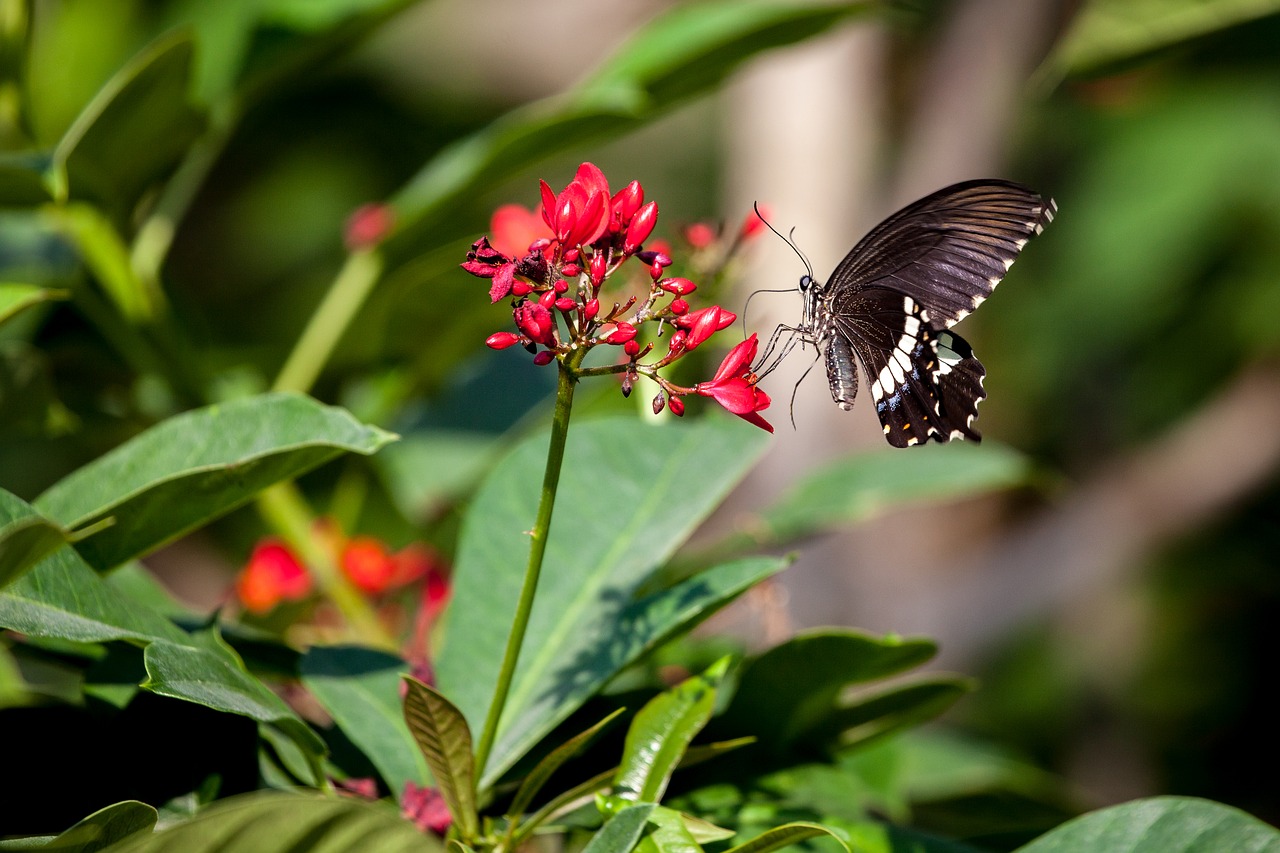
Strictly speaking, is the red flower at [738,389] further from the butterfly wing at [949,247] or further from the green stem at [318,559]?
the green stem at [318,559]

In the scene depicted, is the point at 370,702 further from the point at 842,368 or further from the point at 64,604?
the point at 842,368

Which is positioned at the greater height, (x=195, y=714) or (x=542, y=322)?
(x=542, y=322)

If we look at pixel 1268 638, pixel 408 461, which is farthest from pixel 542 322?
pixel 1268 638

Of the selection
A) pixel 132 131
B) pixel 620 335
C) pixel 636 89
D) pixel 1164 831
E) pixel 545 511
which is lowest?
pixel 1164 831

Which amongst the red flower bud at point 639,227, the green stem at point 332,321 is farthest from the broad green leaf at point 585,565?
the green stem at point 332,321

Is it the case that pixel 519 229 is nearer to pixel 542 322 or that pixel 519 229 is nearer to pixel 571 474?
pixel 571 474

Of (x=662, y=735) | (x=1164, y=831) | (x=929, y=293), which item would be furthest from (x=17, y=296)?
(x=1164, y=831)

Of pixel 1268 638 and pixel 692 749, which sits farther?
pixel 1268 638
